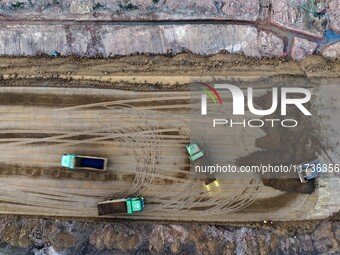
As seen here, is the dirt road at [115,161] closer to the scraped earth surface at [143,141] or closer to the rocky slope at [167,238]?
the scraped earth surface at [143,141]

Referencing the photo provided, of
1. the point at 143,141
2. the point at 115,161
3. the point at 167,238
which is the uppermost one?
the point at 143,141

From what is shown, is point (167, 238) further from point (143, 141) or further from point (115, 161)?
point (143, 141)

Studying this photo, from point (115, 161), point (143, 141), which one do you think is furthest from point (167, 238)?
point (143, 141)

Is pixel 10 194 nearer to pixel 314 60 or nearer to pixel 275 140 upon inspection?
pixel 275 140

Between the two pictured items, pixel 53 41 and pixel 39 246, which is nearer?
pixel 39 246

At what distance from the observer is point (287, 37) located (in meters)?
16.8

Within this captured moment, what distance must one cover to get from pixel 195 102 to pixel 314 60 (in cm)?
613

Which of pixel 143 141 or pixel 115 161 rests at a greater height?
pixel 143 141

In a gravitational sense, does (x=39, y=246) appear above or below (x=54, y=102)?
below

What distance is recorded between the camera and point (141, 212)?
15.9 metres

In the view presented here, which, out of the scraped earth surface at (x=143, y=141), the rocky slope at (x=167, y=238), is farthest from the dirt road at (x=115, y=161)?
the rocky slope at (x=167, y=238)

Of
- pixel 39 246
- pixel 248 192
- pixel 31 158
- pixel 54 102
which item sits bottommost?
pixel 39 246

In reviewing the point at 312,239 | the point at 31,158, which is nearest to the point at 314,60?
the point at 312,239

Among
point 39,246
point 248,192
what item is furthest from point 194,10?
point 39,246
